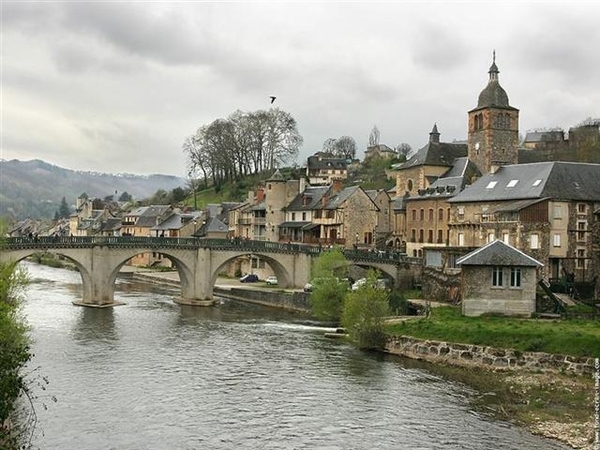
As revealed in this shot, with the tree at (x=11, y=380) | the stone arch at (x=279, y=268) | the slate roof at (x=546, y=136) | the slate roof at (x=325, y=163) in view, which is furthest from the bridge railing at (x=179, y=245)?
the slate roof at (x=325, y=163)

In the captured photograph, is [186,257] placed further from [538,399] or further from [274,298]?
[538,399]

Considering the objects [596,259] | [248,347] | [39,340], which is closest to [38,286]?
[39,340]

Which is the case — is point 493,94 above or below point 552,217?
above

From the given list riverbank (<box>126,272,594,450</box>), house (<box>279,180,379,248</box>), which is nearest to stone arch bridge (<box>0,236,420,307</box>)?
house (<box>279,180,379,248</box>)

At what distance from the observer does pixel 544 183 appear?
5203 centimetres

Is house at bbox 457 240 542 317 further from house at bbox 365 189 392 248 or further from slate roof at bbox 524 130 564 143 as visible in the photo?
slate roof at bbox 524 130 564 143

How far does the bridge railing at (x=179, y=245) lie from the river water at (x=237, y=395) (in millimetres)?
8371

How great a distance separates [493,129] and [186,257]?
32007mm

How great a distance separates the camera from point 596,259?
51000 mm

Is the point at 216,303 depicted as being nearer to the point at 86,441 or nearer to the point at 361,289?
the point at 361,289

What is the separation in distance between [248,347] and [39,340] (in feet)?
40.6

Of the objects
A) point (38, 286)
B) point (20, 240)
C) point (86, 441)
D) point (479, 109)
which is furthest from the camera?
point (38, 286)

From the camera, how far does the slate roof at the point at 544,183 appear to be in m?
51.5

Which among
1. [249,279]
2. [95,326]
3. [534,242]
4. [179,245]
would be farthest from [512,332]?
[249,279]
